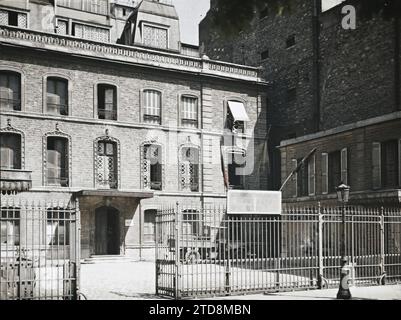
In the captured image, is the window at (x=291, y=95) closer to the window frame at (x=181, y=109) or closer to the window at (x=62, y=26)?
the window frame at (x=181, y=109)

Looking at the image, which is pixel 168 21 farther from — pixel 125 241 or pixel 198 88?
pixel 125 241

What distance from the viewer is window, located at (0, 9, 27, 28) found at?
84.2ft

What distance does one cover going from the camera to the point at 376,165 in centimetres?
1845

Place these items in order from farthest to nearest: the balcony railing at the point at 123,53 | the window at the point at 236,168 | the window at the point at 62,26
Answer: the window at the point at 236,168 → the window at the point at 62,26 → the balcony railing at the point at 123,53

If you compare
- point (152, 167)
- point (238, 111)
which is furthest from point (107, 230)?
point (238, 111)

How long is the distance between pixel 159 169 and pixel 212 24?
1940 centimetres

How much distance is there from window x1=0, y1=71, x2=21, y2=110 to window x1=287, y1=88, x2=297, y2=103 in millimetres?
14195

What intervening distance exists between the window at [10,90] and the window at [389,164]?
50.4 feet

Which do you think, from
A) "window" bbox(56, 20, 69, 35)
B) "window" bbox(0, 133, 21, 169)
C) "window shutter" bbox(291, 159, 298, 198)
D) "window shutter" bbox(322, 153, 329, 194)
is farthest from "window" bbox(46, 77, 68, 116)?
"window shutter" bbox(322, 153, 329, 194)

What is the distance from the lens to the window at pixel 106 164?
24656 mm

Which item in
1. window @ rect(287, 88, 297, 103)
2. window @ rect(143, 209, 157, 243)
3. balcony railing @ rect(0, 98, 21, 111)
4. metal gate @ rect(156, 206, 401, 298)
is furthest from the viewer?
window @ rect(287, 88, 297, 103)

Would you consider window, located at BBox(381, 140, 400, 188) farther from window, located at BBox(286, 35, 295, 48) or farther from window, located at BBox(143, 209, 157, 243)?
window, located at BBox(286, 35, 295, 48)

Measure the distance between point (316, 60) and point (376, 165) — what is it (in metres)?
10.1

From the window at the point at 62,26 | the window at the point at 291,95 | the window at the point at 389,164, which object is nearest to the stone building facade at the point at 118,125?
the window at the point at 62,26
